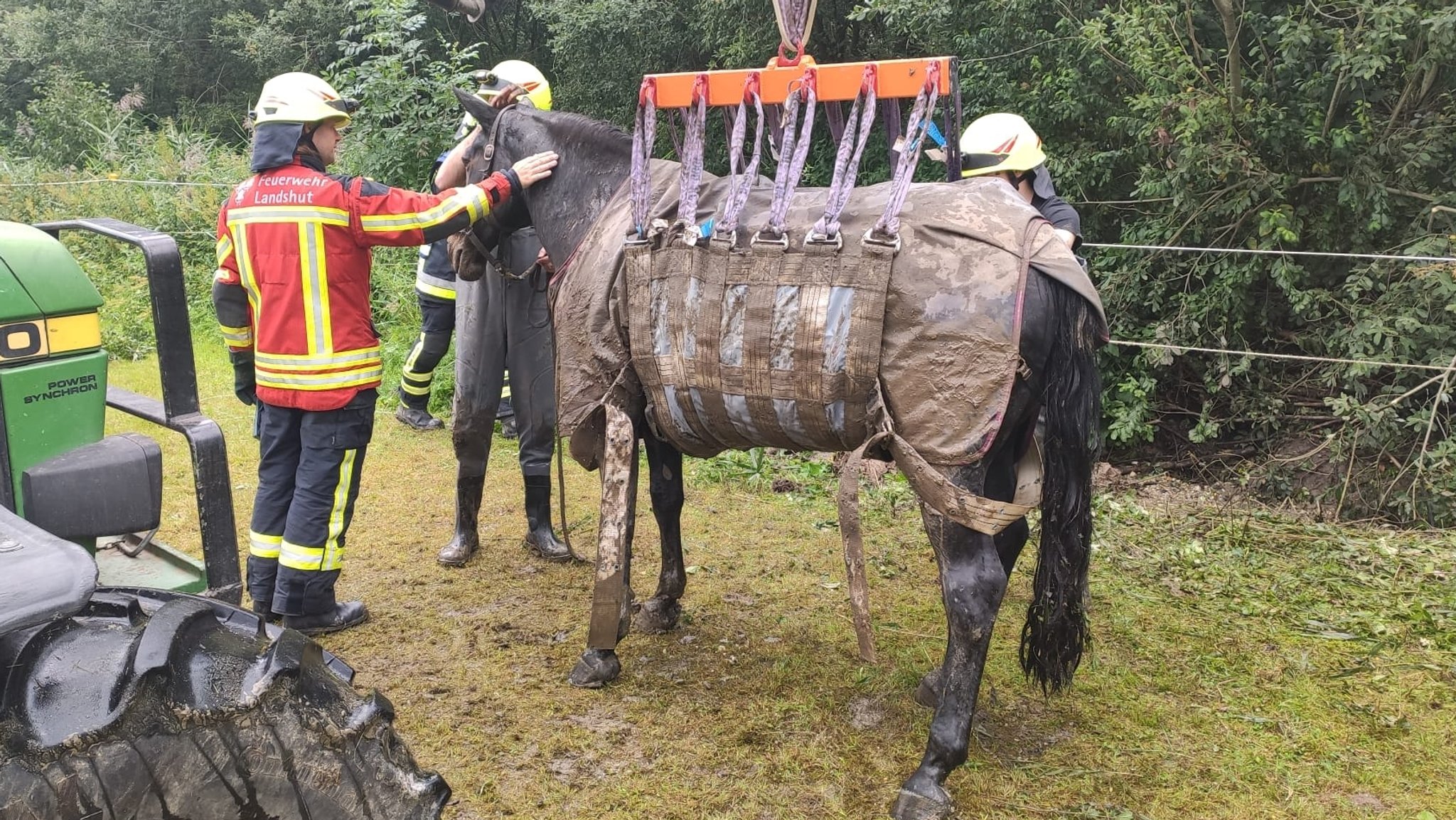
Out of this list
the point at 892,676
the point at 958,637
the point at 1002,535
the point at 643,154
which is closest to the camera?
the point at 958,637

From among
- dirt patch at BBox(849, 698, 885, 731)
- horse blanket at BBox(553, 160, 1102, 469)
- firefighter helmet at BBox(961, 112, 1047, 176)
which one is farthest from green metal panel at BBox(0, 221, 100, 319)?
firefighter helmet at BBox(961, 112, 1047, 176)

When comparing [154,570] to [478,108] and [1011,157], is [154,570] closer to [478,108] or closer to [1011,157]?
[478,108]

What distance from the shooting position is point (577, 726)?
11.4ft

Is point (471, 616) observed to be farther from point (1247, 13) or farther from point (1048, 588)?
point (1247, 13)

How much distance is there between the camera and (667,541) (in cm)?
416

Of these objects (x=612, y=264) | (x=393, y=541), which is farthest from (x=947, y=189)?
(x=393, y=541)

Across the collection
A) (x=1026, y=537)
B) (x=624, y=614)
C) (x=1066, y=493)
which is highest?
(x=1066, y=493)

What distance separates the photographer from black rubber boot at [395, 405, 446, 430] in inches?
287

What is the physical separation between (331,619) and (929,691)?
234 cm

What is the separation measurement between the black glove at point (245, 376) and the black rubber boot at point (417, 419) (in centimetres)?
321

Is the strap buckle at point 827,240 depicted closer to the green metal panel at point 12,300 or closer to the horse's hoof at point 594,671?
the horse's hoof at point 594,671

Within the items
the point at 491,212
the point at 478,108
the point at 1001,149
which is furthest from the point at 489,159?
the point at 1001,149

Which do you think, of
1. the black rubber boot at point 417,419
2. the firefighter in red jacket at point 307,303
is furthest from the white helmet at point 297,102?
the black rubber boot at point 417,419

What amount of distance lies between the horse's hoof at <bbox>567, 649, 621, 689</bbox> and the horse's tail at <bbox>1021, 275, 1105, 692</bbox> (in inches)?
57.5
